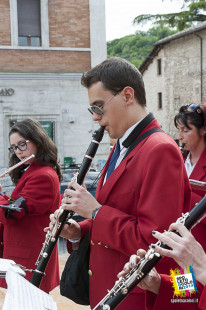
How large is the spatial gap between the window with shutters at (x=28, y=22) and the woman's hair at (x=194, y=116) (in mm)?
12645

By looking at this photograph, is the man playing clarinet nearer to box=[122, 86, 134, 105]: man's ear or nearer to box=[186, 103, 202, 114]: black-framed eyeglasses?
box=[122, 86, 134, 105]: man's ear

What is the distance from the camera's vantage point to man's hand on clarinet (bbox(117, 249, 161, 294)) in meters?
1.72

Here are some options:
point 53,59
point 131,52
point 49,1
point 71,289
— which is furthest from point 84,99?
point 131,52

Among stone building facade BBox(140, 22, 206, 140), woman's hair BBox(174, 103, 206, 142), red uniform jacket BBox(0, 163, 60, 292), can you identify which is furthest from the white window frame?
woman's hair BBox(174, 103, 206, 142)

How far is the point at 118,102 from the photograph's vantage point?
213cm

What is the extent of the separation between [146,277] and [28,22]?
14.6m

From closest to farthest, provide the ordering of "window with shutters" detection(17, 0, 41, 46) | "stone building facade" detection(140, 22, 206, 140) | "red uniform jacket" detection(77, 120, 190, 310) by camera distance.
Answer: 1. "red uniform jacket" detection(77, 120, 190, 310)
2. "window with shutters" detection(17, 0, 41, 46)
3. "stone building facade" detection(140, 22, 206, 140)

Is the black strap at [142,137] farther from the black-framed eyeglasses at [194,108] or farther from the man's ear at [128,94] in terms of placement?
the black-framed eyeglasses at [194,108]

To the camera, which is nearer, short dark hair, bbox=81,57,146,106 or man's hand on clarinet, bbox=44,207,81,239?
short dark hair, bbox=81,57,146,106

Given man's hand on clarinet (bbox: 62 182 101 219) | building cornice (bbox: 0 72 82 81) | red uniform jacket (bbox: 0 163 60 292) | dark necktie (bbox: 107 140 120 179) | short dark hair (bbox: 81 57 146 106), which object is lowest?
red uniform jacket (bbox: 0 163 60 292)

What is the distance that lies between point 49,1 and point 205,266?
1501 centimetres

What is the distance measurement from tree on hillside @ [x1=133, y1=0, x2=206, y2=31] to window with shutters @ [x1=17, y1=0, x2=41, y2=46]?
1433 centimetres

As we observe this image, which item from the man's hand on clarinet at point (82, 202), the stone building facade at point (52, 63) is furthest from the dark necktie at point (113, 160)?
the stone building facade at point (52, 63)

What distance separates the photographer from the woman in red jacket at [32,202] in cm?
334
